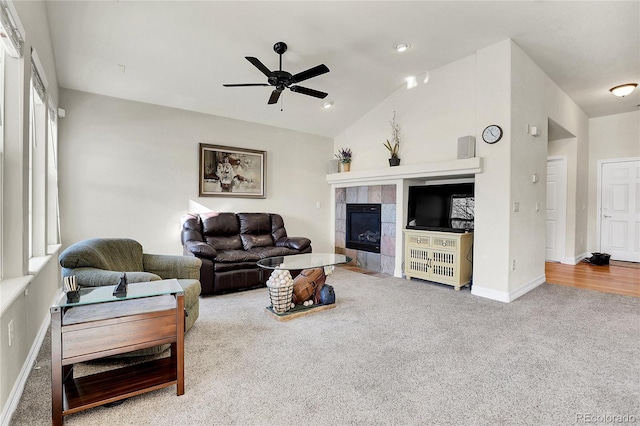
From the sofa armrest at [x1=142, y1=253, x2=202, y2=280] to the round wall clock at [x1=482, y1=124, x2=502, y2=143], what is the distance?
3.65 meters

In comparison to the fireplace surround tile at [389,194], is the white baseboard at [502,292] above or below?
below

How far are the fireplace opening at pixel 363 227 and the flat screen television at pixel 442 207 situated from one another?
0.64m

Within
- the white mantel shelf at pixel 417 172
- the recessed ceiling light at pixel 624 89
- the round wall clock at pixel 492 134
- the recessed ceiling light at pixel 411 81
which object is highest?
the recessed ceiling light at pixel 411 81

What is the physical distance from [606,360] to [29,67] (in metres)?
4.72

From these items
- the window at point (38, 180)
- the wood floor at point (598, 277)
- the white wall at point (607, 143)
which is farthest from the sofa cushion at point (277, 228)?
the white wall at point (607, 143)

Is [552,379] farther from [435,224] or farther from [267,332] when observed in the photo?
[435,224]

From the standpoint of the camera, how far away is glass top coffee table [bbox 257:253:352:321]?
10.3 ft

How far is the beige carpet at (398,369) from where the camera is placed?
1.72m

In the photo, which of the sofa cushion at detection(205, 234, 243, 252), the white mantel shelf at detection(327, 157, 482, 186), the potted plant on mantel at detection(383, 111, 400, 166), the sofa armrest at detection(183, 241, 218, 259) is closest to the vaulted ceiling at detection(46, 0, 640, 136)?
the potted plant on mantel at detection(383, 111, 400, 166)

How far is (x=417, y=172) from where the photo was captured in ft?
15.3

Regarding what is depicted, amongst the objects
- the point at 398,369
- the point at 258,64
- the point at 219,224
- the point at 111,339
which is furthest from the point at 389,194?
the point at 111,339

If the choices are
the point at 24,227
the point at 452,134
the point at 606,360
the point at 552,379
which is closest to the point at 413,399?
the point at 552,379

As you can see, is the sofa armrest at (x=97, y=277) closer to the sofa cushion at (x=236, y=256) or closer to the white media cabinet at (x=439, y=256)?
the sofa cushion at (x=236, y=256)

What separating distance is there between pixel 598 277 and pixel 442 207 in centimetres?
267
